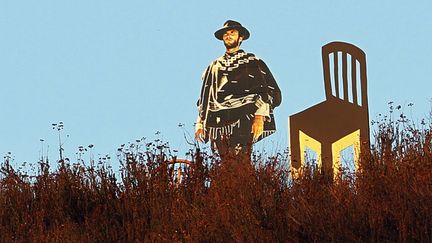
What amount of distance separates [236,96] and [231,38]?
3.04 ft

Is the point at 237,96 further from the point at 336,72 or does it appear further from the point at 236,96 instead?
the point at 336,72

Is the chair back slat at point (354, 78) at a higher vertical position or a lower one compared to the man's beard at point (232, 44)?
lower

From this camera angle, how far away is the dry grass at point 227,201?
442 inches

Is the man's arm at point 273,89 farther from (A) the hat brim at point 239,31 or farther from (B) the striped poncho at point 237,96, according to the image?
(A) the hat brim at point 239,31

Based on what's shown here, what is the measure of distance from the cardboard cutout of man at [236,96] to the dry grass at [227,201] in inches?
179

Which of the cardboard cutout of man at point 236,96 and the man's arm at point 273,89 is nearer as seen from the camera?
the cardboard cutout of man at point 236,96

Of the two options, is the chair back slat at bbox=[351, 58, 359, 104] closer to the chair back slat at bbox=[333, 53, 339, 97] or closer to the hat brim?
the chair back slat at bbox=[333, 53, 339, 97]

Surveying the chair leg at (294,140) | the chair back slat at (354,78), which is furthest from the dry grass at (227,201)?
A: the chair back slat at (354,78)

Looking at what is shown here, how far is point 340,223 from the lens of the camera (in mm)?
11297

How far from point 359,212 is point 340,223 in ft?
0.67

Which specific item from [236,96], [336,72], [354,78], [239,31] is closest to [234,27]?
[239,31]

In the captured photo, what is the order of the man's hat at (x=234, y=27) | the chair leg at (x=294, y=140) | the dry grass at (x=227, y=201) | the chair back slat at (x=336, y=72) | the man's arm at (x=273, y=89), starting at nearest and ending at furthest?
1. the dry grass at (x=227, y=201)
2. the chair leg at (x=294, y=140)
3. the chair back slat at (x=336, y=72)
4. the man's arm at (x=273, y=89)
5. the man's hat at (x=234, y=27)

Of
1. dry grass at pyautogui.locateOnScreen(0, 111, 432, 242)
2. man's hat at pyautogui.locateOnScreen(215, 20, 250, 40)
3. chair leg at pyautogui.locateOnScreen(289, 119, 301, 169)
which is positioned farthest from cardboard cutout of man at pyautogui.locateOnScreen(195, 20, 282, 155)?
dry grass at pyautogui.locateOnScreen(0, 111, 432, 242)


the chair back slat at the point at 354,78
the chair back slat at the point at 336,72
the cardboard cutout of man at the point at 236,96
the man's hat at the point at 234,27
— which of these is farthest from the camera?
the man's hat at the point at 234,27
